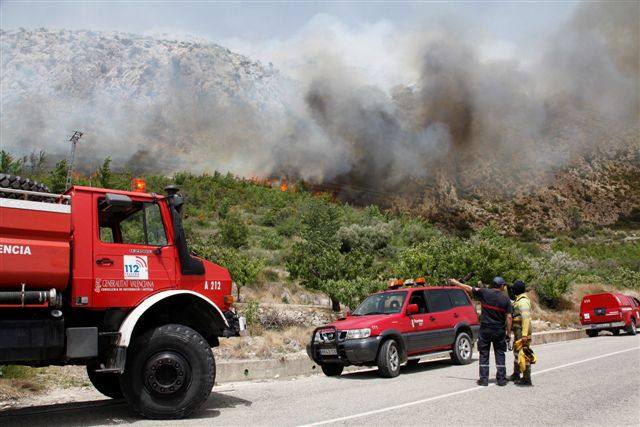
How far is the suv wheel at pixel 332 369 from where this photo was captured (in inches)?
359

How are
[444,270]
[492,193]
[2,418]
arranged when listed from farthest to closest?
[492,193]
[444,270]
[2,418]

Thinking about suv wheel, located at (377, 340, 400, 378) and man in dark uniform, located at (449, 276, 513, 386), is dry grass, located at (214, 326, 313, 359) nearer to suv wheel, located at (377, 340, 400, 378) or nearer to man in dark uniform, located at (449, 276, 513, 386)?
suv wheel, located at (377, 340, 400, 378)

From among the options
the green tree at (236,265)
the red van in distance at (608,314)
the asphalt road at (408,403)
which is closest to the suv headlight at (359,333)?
the asphalt road at (408,403)

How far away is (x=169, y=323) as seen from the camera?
590cm

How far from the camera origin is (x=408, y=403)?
611cm

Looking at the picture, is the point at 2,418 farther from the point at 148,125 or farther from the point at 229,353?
the point at 148,125

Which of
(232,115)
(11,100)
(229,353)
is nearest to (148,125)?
(232,115)

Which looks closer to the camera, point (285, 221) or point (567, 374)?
point (567, 374)

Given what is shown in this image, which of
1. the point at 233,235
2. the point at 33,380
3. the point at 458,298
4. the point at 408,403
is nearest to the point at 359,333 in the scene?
the point at 408,403

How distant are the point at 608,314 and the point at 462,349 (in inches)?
375

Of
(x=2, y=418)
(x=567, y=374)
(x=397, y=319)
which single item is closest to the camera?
(x=2, y=418)

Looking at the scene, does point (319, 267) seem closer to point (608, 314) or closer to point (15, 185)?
point (608, 314)

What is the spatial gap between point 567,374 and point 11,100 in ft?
Result: 249

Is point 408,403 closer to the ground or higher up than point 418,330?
closer to the ground
